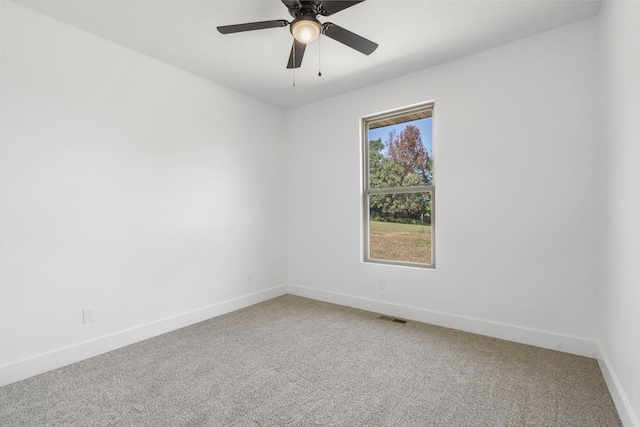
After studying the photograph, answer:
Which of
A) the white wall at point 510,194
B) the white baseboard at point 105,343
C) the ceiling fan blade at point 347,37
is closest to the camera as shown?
the ceiling fan blade at point 347,37

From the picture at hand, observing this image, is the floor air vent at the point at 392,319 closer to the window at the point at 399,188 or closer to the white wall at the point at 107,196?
the window at the point at 399,188

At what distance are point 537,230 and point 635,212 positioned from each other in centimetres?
109

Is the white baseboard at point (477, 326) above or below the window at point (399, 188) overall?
below

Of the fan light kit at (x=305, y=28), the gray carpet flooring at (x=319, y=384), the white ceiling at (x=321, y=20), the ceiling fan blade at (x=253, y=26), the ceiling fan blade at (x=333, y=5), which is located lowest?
the gray carpet flooring at (x=319, y=384)

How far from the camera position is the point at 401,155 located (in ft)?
11.6

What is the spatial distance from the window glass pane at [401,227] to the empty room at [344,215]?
24 mm

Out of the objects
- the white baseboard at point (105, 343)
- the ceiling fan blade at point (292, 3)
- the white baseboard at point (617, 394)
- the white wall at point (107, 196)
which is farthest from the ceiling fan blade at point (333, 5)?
the white baseboard at point (105, 343)

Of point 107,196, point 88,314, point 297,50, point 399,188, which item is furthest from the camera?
point 399,188

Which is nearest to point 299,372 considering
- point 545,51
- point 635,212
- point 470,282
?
point 470,282

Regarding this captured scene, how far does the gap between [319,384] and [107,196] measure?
229 cm

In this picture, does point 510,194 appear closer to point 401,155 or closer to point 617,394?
point 401,155

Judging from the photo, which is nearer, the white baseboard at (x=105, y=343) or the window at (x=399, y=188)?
the white baseboard at (x=105, y=343)

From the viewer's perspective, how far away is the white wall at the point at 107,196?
2.16 meters

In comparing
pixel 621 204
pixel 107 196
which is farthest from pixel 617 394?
pixel 107 196
